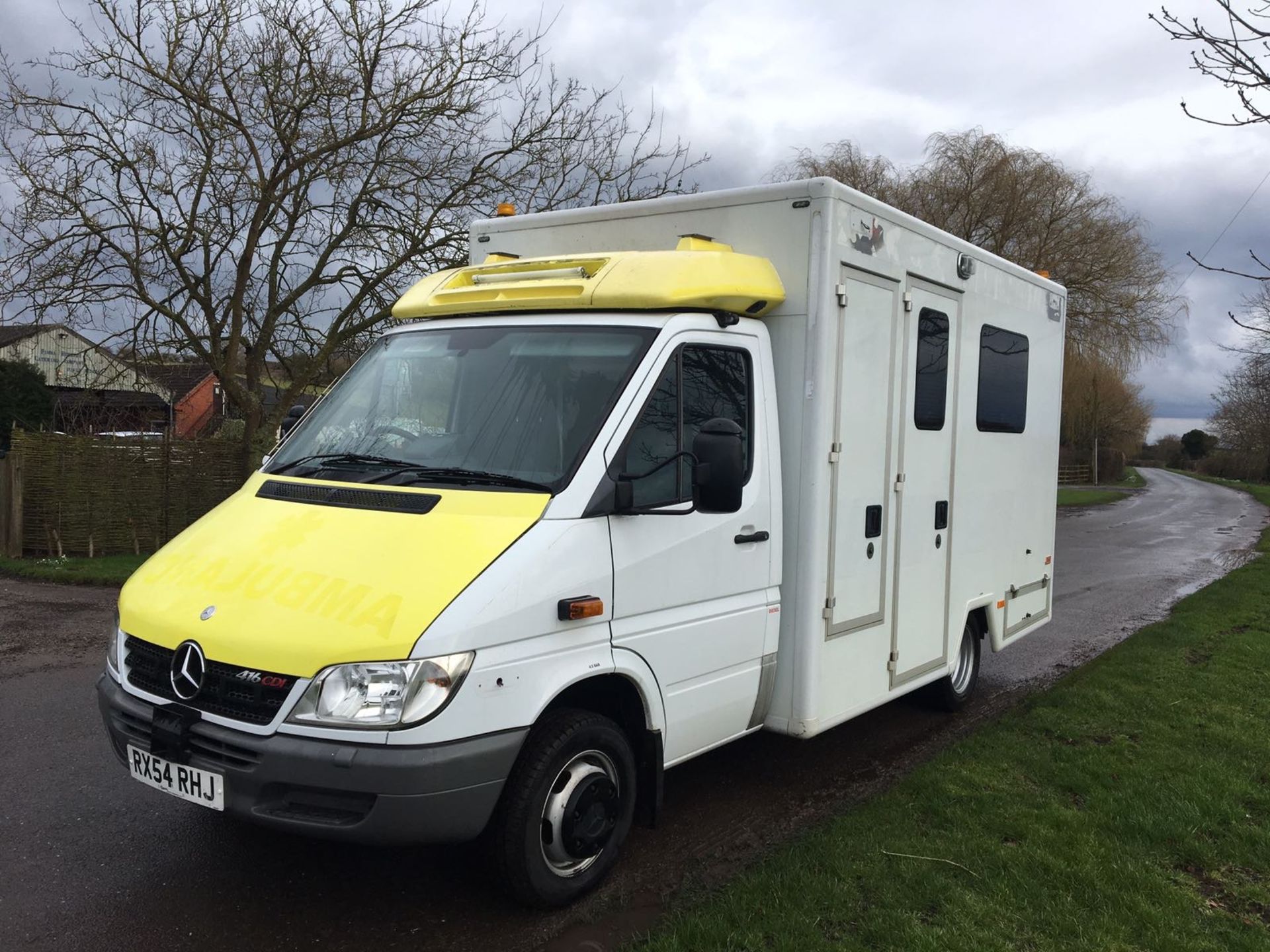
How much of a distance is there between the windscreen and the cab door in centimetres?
20

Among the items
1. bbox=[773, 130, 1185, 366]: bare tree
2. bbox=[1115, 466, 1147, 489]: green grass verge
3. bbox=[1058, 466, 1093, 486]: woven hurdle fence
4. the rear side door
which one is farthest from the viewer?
bbox=[1058, 466, 1093, 486]: woven hurdle fence

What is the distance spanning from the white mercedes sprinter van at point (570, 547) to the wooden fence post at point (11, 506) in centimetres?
994

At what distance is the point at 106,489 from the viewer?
13008mm

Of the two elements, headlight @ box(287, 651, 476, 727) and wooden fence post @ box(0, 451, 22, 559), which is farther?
wooden fence post @ box(0, 451, 22, 559)

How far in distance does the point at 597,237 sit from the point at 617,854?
2989 mm

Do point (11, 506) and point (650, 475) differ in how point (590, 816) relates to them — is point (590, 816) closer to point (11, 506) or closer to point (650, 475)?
point (650, 475)

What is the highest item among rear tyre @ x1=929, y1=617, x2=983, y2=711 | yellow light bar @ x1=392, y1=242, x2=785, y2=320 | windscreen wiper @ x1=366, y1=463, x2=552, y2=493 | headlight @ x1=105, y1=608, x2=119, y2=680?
yellow light bar @ x1=392, y1=242, x2=785, y2=320

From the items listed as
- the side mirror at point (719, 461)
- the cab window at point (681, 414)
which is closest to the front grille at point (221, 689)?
the cab window at point (681, 414)

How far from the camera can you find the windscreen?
150 inches

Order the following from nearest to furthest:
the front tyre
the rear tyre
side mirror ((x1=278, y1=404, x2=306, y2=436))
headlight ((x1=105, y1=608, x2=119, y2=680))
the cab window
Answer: the front tyre
headlight ((x1=105, y1=608, x2=119, y2=680))
the cab window
side mirror ((x1=278, y1=404, x2=306, y2=436))
the rear tyre

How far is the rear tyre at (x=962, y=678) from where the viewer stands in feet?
21.4

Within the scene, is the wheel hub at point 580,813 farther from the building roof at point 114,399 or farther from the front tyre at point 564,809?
the building roof at point 114,399

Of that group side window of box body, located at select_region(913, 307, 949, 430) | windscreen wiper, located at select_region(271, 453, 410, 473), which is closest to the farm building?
windscreen wiper, located at select_region(271, 453, 410, 473)

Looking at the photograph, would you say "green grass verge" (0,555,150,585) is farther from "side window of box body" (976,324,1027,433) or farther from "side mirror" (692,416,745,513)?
"side mirror" (692,416,745,513)
